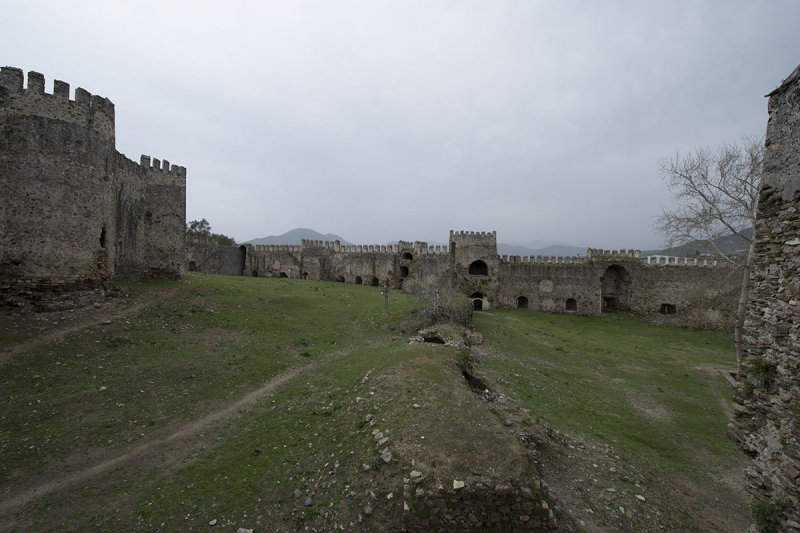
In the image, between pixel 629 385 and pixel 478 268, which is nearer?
pixel 629 385

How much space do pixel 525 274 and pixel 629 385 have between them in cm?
2099

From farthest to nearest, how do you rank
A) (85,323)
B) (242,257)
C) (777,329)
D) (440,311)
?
1. (242,257)
2. (440,311)
3. (85,323)
4. (777,329)

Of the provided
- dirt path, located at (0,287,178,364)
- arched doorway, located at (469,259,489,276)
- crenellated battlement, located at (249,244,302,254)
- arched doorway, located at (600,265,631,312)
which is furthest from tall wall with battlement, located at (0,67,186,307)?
arched doorway, located at (600,265,631,312)

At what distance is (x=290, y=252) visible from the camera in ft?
141

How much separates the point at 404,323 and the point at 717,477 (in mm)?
14056

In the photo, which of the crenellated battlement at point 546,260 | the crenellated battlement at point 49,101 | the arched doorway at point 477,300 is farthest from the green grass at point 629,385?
the crenellated battlement at point 49,101

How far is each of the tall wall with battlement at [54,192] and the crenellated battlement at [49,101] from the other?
0.10 feet

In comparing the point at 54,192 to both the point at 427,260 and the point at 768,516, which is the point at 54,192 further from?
the point at 427,260

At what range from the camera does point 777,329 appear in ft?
19.4

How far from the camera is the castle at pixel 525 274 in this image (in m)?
32.1

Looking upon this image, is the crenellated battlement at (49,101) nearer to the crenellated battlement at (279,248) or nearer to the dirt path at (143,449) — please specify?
the dirt path at (143,449)

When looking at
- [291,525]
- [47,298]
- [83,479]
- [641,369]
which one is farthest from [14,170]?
[641,369]

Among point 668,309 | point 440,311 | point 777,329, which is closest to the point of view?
point 777,329

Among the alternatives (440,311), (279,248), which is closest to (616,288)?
(440,311)
